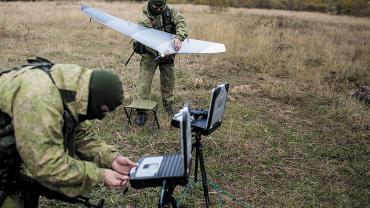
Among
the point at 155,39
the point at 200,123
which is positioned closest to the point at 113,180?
the point at 200,123

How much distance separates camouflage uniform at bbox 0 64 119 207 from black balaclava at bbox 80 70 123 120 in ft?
0.11

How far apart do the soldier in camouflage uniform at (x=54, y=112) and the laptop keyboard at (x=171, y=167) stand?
0.28 metres

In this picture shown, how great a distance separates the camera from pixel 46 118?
2090 millimetres

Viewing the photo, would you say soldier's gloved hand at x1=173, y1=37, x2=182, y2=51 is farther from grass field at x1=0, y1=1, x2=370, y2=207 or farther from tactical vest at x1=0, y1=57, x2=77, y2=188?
tactical vest at x1=0, y1=57, x2=77, y2=188

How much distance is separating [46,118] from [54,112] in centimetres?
5

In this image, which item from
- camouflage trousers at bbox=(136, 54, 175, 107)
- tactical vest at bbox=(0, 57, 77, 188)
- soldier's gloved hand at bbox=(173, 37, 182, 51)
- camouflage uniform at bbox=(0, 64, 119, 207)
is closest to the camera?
camouflage uniform at bbox=(0, 64, 119, 207)

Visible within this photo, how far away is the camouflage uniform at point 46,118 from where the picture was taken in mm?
2074

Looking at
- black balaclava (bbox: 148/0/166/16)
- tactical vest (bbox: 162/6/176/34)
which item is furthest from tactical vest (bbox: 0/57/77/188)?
tactical vest (bbox: 162/6/176/34)

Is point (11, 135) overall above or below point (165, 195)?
above

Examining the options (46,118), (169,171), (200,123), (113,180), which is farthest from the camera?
(200,123)

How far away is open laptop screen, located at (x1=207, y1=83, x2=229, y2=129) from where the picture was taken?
324cm

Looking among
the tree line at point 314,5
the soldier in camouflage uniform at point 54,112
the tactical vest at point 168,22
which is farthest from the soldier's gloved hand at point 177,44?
the tree line at point 314,5

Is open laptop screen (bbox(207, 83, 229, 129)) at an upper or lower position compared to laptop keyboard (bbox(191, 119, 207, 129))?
upper

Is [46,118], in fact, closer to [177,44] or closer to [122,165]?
[122,165]
